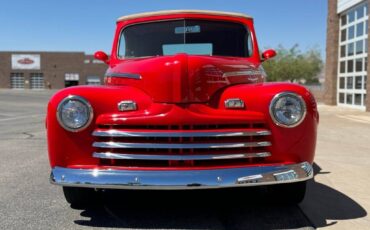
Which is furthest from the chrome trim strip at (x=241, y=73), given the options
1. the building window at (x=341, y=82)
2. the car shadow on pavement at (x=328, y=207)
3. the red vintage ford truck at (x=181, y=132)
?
the building window at (x=341, y=82)

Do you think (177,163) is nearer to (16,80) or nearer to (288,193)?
(288,193)

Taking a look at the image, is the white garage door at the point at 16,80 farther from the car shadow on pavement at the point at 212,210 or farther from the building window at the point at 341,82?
the car shadow on pavement at the point at 212,210

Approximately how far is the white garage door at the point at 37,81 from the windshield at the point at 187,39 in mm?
68254

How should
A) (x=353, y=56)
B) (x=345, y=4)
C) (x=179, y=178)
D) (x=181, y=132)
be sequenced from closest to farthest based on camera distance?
1. (x=179, y=178)
2. (x=181, y=132)
3. (x=353, y=56)
4. (x=345, y=4)

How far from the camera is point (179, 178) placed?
3549 millimetres

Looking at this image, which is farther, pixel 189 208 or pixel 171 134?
pixel 189 208

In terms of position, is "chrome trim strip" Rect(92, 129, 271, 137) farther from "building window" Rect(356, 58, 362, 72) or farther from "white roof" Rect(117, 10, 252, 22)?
"building window" Rect(356, 58, 362, 72)

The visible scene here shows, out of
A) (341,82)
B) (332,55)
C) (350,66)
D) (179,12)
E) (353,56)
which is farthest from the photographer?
(332,55)

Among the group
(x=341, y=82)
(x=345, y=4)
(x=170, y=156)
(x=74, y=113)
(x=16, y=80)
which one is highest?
(x=345, y=4)

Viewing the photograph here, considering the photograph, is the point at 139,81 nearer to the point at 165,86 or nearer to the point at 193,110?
the point at 165,86

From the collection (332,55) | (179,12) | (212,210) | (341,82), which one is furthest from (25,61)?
(212,210)

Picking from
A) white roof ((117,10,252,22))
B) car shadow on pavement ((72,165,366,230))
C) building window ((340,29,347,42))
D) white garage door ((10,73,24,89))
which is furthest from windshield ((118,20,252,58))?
white garage door ((10,73,24,89))

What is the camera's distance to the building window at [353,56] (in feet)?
59.3

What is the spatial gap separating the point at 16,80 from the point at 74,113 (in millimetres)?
70926
